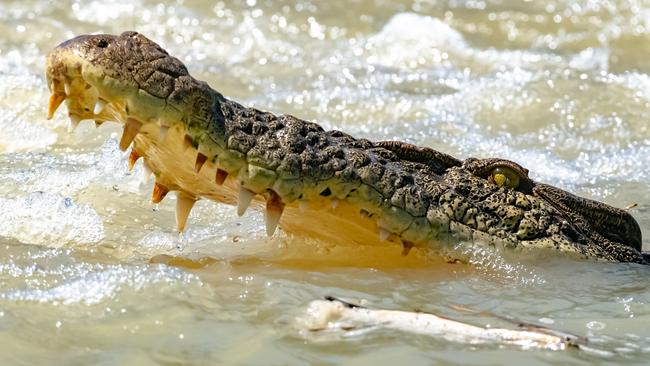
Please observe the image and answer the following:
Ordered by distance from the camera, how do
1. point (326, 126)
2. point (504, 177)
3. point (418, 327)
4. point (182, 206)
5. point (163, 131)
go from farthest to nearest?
point (326, 126) → point (504, 177) → point (182, 206) → point (163, 131) → point (418, 327)

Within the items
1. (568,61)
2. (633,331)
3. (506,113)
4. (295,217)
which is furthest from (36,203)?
(568,61)

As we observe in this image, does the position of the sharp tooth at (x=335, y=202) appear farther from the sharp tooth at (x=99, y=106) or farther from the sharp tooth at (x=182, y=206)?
the sharp tooth at (x=99, y=106)

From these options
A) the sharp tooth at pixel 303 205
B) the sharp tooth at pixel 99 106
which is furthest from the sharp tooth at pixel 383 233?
the sharp tooth at pixel 99 106

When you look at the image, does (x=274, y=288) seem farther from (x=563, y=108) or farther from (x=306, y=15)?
(x=306, y=15)

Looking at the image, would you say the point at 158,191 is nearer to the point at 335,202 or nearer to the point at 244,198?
the point at 244,198

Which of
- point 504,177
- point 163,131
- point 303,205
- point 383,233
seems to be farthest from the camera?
point 504,177

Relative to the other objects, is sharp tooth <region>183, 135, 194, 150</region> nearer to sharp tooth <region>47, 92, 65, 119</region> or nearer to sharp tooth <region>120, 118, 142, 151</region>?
sharp tooth <region>120, 118, 142, 151</region>

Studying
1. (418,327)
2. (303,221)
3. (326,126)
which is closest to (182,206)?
(303,221)

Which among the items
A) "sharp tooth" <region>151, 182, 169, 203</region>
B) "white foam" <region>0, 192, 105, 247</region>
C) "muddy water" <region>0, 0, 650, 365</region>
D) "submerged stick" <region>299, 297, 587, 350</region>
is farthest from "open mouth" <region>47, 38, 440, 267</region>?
"white foam" <region>0, 192, 105, 247</region>
